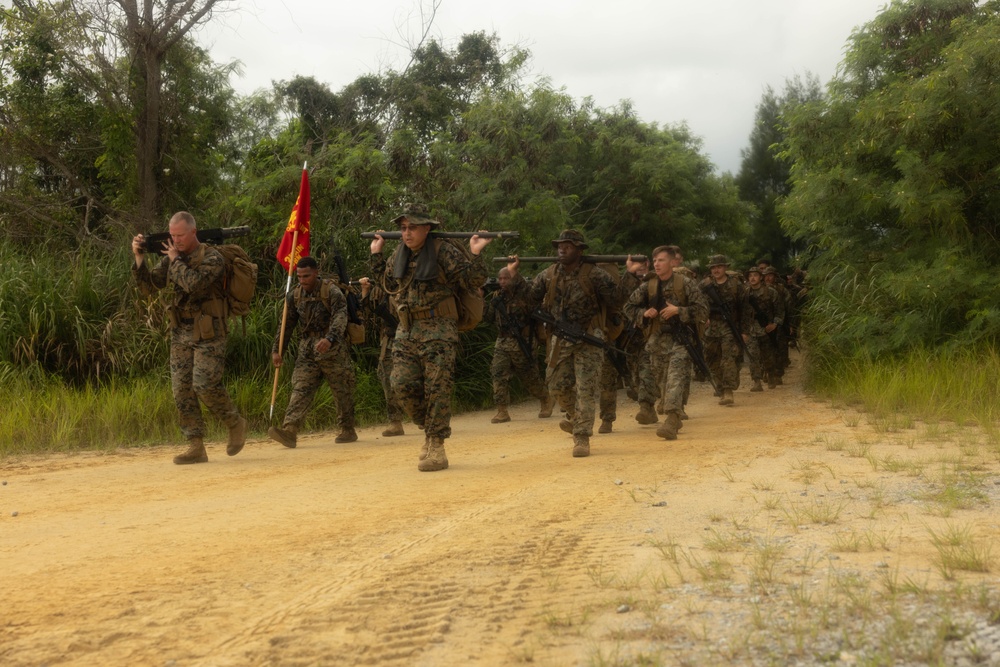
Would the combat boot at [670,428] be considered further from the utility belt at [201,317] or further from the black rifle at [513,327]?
the utility belt at [201,317]

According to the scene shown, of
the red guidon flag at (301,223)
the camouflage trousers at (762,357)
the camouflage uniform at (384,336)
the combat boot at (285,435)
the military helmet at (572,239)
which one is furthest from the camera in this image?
the camouflage trousers at (762,357)

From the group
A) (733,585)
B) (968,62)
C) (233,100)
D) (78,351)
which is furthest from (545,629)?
(233,100)

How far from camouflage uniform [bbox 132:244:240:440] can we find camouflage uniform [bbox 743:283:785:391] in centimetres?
990

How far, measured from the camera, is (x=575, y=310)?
10125mm

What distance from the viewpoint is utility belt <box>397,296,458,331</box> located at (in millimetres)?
8531

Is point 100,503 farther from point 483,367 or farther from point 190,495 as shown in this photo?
point 483,367

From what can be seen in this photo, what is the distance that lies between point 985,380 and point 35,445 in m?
10.4

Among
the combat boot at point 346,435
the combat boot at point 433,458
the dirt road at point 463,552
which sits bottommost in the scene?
the dirt road at point 463,552

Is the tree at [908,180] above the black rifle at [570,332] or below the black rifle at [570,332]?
above

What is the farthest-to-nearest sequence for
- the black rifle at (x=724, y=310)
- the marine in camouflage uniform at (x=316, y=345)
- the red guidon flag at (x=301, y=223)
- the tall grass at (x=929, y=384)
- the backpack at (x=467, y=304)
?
the black rifle at (x=724, y=310)
the red guidon flag at (x=301, y=223)
the tall grass at (x=929, y=384)
the marine in camouflage uniform at (x=316, y=345)
the backpack at (x=467, y=304)

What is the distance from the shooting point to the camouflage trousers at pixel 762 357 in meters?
17.2

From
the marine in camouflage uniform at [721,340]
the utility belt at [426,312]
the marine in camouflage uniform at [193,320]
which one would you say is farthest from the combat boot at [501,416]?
the utility belt at [426,312]

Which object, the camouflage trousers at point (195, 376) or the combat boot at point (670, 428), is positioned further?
the combat boot at point (670, 428)

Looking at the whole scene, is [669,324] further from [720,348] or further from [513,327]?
[720,348]
